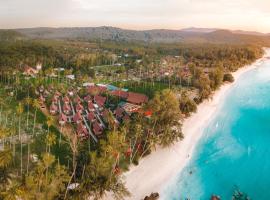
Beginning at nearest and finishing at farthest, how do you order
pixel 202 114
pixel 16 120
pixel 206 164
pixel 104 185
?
pixel 104 185 → pixel 206 164 → pixel 16 120 → pixel 202 114

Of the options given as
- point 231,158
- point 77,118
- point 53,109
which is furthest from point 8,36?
point 231,158

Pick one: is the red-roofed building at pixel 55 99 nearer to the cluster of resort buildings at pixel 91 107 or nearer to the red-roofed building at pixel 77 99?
the cluster of resort buildings at pixel 91 107

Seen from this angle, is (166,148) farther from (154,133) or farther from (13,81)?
(13,81)

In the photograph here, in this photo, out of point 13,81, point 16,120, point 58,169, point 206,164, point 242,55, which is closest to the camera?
point 58,169

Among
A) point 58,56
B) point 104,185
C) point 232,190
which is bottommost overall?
point 232,190

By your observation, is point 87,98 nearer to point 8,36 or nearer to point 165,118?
point 165,118

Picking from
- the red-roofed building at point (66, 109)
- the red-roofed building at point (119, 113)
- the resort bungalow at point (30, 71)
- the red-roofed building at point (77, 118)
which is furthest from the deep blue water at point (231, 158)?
the resort bungalow at point (30, 71)

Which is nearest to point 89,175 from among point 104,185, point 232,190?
point 104,185
